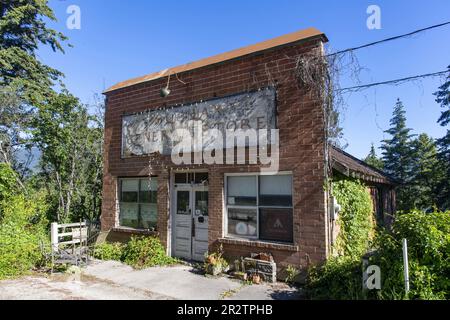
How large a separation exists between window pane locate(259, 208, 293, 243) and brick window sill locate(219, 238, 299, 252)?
0.69 ft

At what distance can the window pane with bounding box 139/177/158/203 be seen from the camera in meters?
10.4

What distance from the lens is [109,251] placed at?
10289mm

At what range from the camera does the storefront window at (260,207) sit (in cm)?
786

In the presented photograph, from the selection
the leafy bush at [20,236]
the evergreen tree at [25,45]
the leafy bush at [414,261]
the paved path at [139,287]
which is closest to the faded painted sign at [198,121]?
the paved path at [139,287]

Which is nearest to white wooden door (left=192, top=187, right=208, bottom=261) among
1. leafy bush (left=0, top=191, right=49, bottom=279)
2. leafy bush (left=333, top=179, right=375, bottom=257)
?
leafy bush (left=333, top=179, right=375, bottom=257)

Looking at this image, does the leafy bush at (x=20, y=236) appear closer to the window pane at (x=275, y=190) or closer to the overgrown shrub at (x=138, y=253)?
the overgrown shrub at (x=138, y=253)

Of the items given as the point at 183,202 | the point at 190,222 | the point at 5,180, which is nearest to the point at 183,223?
the point at 190,222

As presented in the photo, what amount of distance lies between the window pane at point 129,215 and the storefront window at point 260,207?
3740mm

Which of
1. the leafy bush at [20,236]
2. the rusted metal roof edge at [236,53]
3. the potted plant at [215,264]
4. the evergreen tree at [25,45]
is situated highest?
the evergreen tree at [25,45]

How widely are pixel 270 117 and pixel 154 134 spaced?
4133mm

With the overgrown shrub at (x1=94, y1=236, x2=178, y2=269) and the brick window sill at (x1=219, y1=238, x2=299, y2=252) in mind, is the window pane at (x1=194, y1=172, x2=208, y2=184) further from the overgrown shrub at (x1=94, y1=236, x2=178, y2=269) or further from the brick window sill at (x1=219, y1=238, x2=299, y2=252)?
the overgrown shrub at (x1=94, y1=236, x2=178, y2=269)

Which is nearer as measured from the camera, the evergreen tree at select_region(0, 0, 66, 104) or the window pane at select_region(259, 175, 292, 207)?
the window pane at select_region(259, 175, 292, 207)

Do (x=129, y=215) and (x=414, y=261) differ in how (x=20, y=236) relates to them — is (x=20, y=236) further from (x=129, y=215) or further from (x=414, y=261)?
(x=414, y=261)
